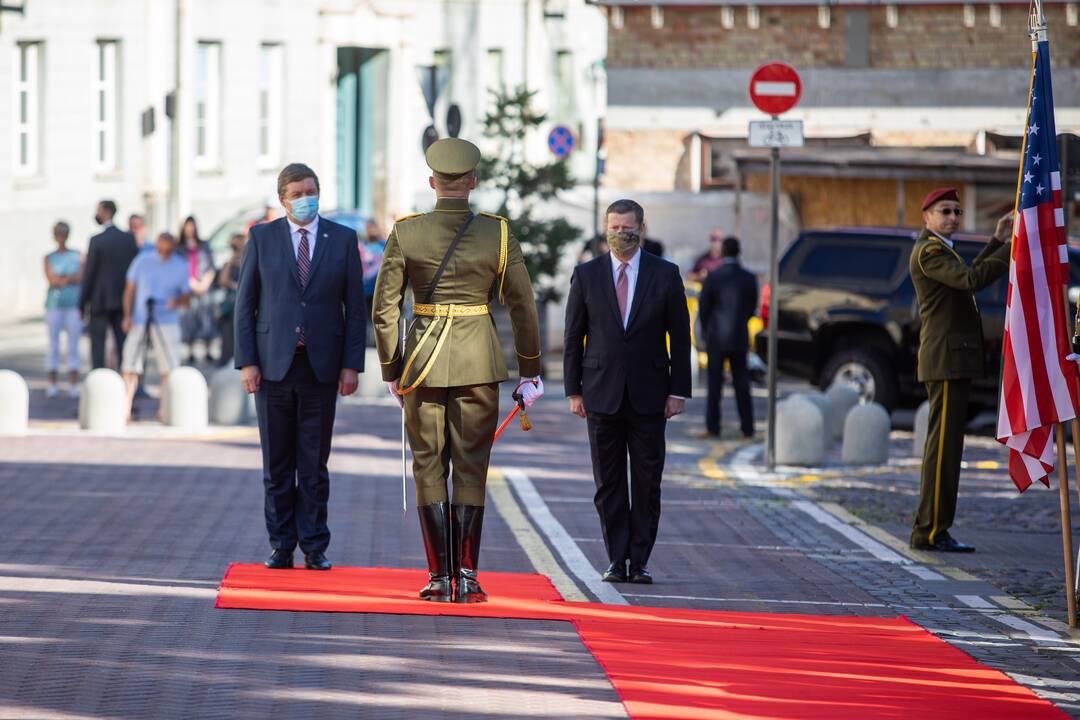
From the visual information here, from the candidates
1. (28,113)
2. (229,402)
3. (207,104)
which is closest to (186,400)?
(229,402)

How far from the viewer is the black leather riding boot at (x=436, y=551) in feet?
29.2

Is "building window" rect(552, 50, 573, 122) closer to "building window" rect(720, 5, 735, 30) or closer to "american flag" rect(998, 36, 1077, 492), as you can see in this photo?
"building window" rect(720, 5, 735, 30)

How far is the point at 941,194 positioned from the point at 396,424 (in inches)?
313

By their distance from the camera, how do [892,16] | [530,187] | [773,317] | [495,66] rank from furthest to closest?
1. [495,66]
2. [892,16]
3. [530,187]
4. [773,317]

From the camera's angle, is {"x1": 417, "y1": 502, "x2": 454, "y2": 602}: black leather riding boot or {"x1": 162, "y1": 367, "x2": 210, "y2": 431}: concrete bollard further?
{"x1": 162, "y1": 367, "x2": 210, "y2": 431}: concrete bollard

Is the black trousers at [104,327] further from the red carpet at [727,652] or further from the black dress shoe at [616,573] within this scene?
the black dress shoe at [616,573]

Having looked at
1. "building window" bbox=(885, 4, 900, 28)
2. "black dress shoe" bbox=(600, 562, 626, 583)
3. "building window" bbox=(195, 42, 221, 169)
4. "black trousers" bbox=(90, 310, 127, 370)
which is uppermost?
"building window" bbox=(885, 4, 900, 28)

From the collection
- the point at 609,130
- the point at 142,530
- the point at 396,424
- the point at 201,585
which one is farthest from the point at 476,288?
the point at 609,130

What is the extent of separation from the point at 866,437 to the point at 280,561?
24.3 feet

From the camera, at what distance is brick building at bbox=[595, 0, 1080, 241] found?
33.3 metres

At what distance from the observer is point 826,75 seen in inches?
1320

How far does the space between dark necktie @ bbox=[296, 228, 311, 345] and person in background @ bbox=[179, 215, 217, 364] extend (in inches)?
515

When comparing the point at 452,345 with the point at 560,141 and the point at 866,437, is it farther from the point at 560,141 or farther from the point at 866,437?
the point at 560,141

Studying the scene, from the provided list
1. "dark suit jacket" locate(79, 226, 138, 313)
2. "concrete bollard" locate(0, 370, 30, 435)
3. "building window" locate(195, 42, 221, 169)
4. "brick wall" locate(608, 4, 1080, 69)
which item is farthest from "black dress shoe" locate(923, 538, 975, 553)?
"building window" locate(195, 42, 221, 169)
